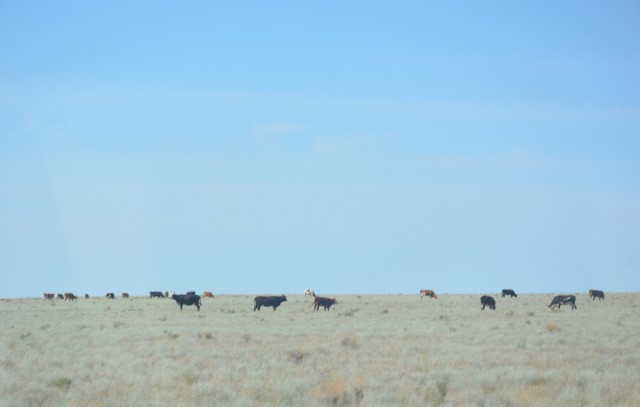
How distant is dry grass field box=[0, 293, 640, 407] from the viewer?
13344 mm

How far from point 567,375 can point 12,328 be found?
23727 mm

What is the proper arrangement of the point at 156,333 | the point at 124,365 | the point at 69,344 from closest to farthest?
1. the point at 124,365
2. the point at 69,344
3. the point at 156,333

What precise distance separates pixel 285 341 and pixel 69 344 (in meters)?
6.97

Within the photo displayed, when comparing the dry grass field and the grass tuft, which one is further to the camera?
the grass tuft

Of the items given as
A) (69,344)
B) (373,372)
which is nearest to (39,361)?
(69,344)

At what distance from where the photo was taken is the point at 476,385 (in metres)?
14.8

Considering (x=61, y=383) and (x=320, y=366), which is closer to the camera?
(x=61, y=383)

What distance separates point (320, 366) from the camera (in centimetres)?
1725

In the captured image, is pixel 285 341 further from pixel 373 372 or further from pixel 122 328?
pixel 122 328

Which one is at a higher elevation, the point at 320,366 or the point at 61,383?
the point at 320,366

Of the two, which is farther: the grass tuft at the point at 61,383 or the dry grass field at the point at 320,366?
the grass tuft at the point at 61,383

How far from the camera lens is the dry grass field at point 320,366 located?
43.8 feet

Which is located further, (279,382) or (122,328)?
(122,328)

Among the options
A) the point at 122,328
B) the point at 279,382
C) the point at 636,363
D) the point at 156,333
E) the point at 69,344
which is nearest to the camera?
the point at 279,382
